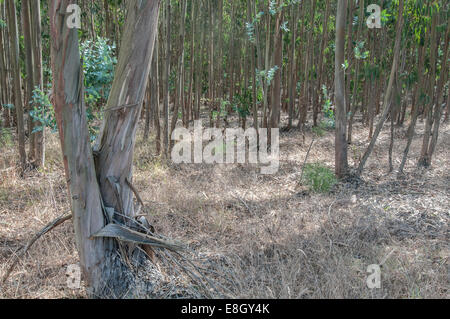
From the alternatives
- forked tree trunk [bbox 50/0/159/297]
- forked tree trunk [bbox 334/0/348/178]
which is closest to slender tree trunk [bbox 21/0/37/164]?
forked tree trunk [bbox 50/0/159/297]

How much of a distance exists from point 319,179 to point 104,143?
116 inches

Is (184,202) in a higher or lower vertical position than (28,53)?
lower

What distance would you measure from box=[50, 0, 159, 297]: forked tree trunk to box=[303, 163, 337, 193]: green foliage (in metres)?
2.71

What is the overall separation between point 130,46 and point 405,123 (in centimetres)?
834

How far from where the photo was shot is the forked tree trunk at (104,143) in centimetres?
227

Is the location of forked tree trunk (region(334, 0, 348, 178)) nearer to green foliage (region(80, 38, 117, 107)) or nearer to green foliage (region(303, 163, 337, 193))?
green foliage (region(303, 163, 337, 193))

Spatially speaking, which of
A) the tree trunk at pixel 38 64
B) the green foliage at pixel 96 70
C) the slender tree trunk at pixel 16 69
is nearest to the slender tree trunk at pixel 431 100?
the green foliage at pixel 96 70

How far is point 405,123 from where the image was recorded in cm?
920

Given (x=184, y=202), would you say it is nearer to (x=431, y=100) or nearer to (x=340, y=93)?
(x=340, y=93)

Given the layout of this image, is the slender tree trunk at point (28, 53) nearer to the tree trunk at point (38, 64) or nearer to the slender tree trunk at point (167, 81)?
the tree trunk at point (38, 64)

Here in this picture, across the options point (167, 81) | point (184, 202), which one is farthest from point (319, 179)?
point (167, 81)

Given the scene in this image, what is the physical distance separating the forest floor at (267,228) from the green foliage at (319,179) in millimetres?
103

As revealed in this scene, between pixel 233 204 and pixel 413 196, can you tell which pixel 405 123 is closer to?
pixel 413 196

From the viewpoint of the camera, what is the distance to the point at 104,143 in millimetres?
2590
